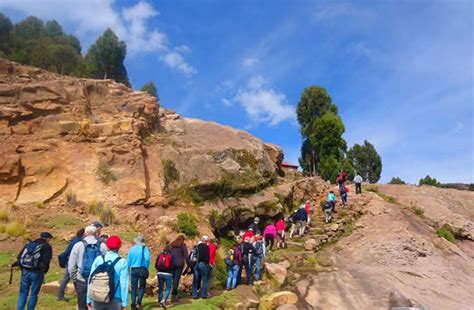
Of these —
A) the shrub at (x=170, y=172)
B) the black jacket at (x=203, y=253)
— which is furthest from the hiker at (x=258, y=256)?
the shrub at (x=170, y=172)

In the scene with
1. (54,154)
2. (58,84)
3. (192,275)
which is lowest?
(192,275)

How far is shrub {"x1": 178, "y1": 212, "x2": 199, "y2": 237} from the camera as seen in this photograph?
16.9 m

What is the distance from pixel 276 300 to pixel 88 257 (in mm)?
5781

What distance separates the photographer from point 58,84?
19.9 metres

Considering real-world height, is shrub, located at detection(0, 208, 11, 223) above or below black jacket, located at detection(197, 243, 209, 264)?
above

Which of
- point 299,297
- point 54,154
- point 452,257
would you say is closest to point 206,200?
point 54,154

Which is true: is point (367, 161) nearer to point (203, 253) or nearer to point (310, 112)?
point (310, 112)

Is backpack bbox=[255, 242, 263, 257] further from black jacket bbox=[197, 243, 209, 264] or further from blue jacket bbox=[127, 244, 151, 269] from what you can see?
blue jacket bbox=[127, 244, 151, 269]

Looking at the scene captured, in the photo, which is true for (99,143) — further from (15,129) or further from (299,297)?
(299,297)

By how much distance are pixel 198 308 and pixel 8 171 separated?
40.1 feet

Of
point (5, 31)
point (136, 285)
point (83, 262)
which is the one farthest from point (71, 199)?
point (5, 31)

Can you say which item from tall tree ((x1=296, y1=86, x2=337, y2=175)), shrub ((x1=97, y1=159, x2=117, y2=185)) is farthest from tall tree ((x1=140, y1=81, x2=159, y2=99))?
shrub ((x1=97, y1=159, x2=117, y2=185))

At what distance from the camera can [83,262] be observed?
280 inches

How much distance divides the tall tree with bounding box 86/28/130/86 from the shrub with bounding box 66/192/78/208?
30397 mm
